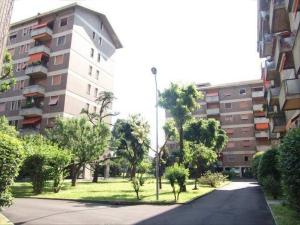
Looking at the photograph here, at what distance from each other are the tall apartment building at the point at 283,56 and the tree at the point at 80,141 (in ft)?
54.6

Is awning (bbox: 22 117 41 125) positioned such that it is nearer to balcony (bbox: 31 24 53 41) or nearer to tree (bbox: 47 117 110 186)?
tree (bbox: 47 117 110 186)

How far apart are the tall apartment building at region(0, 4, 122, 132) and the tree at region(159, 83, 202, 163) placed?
18666mm

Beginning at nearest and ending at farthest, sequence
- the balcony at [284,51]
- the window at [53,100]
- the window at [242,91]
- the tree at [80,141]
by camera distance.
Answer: the balcony at [284,51] → the tree at [80,141] → the window at [53,100] → the window at [242,91]

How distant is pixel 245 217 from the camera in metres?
11.6

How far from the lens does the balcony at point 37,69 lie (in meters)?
41.7

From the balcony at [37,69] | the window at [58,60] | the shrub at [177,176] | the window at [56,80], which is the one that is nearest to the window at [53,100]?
the window at [56,80]

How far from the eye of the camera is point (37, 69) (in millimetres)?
41656


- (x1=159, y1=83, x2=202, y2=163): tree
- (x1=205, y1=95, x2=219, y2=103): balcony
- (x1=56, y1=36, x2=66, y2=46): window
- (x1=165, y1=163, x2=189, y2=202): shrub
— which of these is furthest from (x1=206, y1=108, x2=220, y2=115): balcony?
(x1=165, y1=163, x2=189, y2=202): shrub

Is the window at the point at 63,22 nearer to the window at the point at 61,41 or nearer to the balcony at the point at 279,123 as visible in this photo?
the window at the point at 61,41

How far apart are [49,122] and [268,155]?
29376mm

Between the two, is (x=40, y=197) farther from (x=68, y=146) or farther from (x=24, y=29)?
(x=24, y=29)

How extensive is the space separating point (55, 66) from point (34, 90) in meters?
4.40

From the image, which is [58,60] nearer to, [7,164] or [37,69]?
[37,69]

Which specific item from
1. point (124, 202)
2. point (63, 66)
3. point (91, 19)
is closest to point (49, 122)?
point (63, 66)
